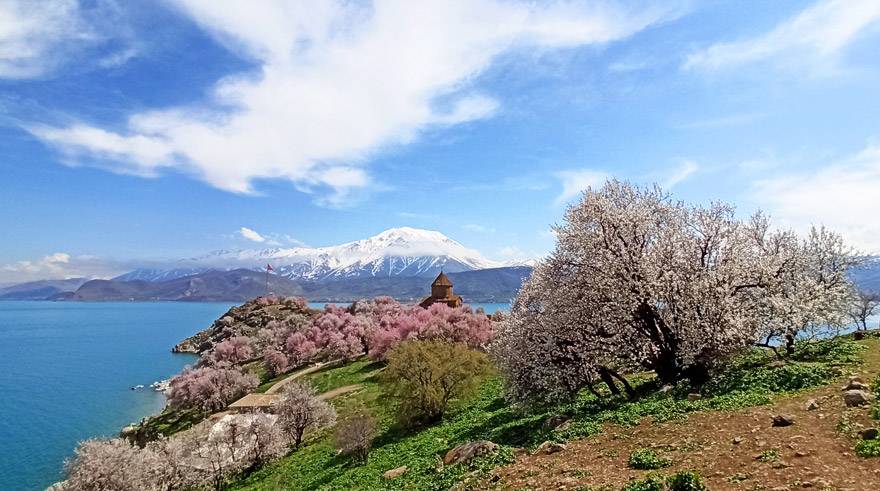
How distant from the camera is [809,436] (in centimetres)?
1426

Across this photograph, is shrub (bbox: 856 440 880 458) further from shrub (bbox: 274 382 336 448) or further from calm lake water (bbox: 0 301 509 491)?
shrub (bbox: 274 382 336 448)

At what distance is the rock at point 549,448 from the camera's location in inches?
723

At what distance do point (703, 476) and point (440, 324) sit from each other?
201 ft

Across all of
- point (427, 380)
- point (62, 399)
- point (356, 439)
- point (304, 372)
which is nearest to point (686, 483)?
point (356, 439)

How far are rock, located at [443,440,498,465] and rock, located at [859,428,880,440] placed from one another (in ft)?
41.0

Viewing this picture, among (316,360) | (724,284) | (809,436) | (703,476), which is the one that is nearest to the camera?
(703,476)

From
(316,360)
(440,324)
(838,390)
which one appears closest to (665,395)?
(838,390)

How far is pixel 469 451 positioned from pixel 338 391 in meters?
46.1

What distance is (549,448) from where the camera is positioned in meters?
18.6

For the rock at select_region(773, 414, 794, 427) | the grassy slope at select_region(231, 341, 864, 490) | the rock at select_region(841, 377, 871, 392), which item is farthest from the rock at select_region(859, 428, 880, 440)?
the grassy slope at select_region(231, 341, 864, 490)

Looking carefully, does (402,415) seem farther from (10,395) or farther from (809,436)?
(10,395)

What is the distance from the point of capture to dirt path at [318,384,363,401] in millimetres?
61513

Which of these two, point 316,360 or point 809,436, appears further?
point 316,360

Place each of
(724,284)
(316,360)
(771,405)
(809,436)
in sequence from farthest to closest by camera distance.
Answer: (316,360)
(724,284)
(771,405)
(809,436)
